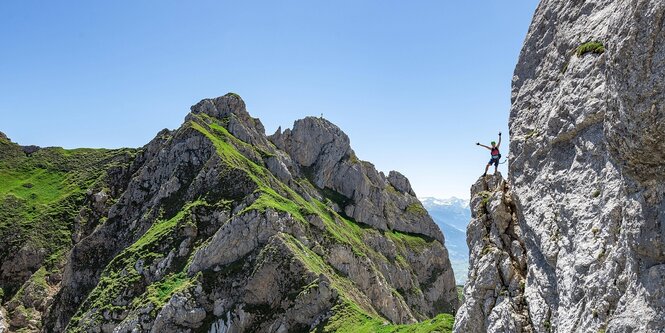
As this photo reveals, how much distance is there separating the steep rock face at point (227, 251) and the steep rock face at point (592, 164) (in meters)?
23.6

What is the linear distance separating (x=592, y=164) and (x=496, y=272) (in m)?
8.63

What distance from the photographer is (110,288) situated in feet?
238

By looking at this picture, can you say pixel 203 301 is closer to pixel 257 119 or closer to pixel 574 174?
pixel 574 174

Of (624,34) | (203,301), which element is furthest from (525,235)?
(203,301)

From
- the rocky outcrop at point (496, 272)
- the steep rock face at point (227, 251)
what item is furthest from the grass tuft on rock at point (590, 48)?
the steep rock face at point (227, 251)

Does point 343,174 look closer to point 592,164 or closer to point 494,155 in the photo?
point 494,155

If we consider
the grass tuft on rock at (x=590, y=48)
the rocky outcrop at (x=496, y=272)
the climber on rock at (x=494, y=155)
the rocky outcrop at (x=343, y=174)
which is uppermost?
the rocky outcrop at (x=343, y=174)

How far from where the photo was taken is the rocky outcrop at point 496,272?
82.5 feet

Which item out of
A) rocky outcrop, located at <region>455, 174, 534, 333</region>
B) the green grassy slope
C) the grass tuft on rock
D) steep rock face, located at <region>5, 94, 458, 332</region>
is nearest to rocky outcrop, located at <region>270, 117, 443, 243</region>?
steep rock face, located at <region>5, 94, 458, 332</region>

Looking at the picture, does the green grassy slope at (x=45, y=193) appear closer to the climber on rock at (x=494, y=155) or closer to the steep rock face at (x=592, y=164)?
the climber on rock at (x=494, y=155)

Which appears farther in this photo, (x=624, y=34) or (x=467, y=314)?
(x=467, y=314)

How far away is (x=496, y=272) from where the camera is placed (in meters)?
27.2

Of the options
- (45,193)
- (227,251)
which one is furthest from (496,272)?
(45,193)

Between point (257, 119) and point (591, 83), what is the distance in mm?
115140
